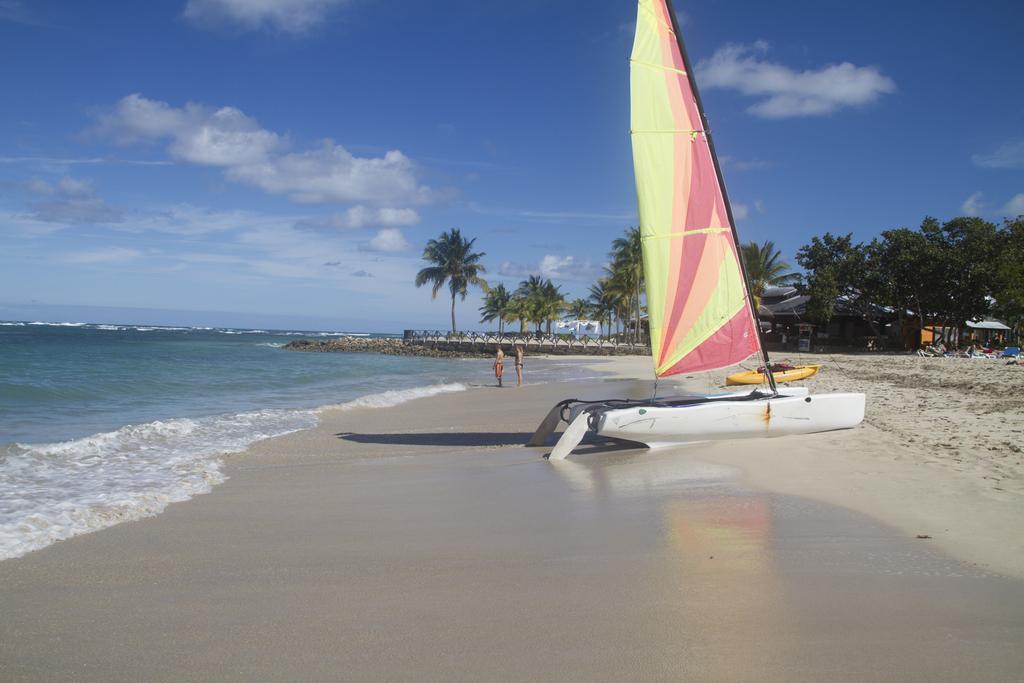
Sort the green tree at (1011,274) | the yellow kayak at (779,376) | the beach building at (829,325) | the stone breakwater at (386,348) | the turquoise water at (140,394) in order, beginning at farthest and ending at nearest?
the stone breakwater at (386,348) < the beach building at (829,325) < the green tree at (1011,274) < the yellow kayak at (779,376) < the turquoise water at (140,394)

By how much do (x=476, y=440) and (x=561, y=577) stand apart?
6438 millimetres

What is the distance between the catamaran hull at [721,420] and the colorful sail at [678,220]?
828 mm

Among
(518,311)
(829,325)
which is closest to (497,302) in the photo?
(518,311)

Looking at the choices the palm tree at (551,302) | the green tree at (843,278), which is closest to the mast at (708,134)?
the green tree at (843,278)

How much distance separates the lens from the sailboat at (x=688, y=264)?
8.64 meters

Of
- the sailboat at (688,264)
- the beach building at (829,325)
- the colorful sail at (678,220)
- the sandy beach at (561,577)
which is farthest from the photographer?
the beach building at (829,325)

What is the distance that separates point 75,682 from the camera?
298 cm

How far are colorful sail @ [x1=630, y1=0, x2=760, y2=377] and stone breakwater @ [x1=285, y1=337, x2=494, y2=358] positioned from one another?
45.1 m

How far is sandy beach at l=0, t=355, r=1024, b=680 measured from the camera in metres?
3.12

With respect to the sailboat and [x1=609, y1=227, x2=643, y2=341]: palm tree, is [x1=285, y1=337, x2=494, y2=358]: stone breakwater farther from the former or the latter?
the sailboat

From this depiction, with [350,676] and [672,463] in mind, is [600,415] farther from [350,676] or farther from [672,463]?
[350,676]

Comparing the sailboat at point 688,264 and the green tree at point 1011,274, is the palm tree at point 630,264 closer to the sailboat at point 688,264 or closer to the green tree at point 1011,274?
the green tree at point 1011,274

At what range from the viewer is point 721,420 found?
336 inches

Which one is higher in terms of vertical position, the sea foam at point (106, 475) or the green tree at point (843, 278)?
the green tree at point (843, 278)
